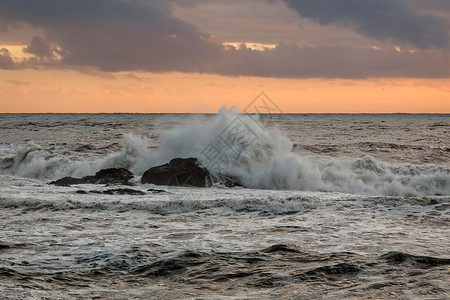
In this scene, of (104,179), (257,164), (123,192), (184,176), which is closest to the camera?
(123,192)

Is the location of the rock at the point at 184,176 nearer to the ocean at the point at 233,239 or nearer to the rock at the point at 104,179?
the ocean at the point at 233,239

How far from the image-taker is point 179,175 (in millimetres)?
12453

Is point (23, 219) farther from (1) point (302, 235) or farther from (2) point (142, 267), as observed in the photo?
(1) point (302, 235)

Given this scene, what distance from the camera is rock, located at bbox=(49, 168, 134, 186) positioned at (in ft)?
41.2

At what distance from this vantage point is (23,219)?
7.78m

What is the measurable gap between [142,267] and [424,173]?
12144mm

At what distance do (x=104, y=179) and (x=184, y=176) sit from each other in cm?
211

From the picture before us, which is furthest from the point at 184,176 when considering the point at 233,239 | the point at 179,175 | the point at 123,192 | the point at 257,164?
the point at 233,239

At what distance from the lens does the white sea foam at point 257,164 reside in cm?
1337

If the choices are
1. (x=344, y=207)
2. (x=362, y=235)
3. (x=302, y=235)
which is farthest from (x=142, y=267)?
(x=344, y=207)

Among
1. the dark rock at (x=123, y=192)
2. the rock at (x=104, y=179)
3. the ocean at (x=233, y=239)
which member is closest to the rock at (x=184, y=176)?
the ocean at (x=233, y=239)

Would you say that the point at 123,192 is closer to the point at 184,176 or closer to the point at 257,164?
the point at 184,176

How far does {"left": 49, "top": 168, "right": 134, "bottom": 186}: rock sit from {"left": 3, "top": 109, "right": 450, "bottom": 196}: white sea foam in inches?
88.9

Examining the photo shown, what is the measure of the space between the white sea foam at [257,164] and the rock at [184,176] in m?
0.78
